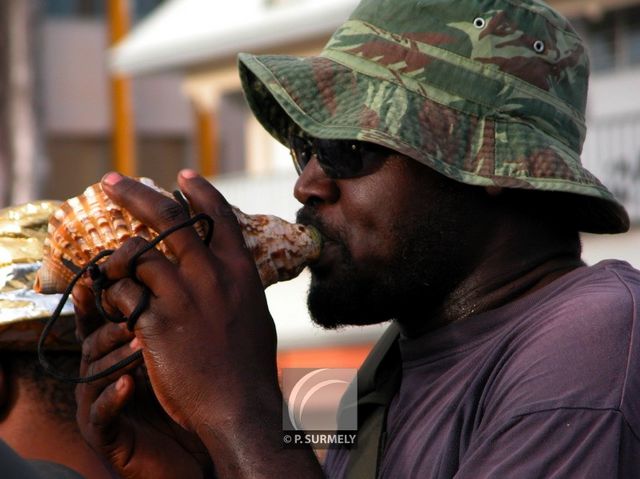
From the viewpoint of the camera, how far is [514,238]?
2494mm

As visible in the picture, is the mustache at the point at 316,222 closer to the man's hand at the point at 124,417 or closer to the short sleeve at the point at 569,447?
the man's hand at the point at 124,417

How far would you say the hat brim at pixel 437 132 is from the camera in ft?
7.73

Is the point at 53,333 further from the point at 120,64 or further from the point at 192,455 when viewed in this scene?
the point at 120,64

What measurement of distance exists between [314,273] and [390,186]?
0.23 m

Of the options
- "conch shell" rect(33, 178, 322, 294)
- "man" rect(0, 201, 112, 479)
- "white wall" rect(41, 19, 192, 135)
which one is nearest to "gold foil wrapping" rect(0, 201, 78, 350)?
"man" rect(0, 201, 112, 479)

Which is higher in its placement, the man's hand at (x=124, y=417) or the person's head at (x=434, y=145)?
the person's head at (x=434, y=145)

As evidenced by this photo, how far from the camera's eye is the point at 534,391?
6.78 ft

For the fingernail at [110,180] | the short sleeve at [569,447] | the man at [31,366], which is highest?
the fingernail at [110,180]

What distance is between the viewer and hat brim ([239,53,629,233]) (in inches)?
92.8

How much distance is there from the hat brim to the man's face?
0.10m

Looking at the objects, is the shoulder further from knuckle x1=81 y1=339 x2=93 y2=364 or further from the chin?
knuckle x1=81 y1=339 x2=93 y2=364

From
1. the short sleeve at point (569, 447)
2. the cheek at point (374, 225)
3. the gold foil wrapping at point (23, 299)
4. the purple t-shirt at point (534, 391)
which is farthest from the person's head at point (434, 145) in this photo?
the gold foil wrapping at point (23, 299)

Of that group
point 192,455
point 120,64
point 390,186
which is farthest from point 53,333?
point 120,64

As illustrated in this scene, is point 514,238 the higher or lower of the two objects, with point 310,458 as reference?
higher
